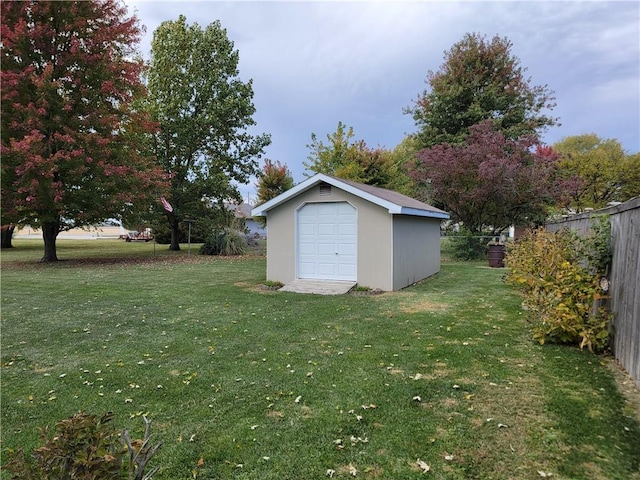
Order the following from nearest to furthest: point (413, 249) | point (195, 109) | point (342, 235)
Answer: point (342, 235), point (413, 249), point (195, 109)

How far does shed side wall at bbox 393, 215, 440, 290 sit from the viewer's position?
9.62 metres

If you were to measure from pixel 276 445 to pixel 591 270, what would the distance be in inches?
182

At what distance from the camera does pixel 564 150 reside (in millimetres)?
30781

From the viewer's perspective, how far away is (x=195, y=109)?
22.0 m

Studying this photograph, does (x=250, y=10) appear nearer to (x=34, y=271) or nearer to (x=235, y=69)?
(x=34, y=271)

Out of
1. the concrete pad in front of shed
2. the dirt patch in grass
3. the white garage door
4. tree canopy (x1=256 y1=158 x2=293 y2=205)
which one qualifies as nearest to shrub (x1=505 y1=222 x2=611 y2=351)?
the dirt patch in grass

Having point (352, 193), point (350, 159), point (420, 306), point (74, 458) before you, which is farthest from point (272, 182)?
point (74, 458)

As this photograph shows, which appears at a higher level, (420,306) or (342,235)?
(342,235)

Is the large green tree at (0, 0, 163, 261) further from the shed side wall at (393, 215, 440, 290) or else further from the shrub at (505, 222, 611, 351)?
the shrub at (505, 222, 611, 351)

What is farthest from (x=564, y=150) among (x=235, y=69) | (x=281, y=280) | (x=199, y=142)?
(x=281, y=280)

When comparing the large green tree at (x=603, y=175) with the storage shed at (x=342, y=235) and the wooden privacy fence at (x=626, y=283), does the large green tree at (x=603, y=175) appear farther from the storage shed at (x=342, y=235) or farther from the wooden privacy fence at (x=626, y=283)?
the wooden privacy fence at (x=626, y=283)

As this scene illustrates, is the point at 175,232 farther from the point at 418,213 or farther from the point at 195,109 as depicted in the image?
the point at 418,213

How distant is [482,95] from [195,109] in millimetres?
16611

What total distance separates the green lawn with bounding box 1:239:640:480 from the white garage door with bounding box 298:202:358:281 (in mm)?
2650
